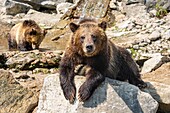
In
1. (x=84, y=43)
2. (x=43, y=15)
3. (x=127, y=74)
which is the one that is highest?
(x=84, y=43)

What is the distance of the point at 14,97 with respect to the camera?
Answer: 6.11m

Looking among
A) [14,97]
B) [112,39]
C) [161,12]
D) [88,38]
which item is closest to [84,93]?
[88,38]

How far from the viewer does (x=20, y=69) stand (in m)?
8.73

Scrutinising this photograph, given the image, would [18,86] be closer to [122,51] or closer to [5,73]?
[5,73]

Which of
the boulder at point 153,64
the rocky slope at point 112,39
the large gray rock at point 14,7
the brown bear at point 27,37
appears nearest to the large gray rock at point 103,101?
the rocky slope at point 112,39

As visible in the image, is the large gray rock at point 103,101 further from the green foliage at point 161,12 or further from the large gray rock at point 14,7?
the large gray rock at point 14,7

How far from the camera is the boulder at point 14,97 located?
6027mm

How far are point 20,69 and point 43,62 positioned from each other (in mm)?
510

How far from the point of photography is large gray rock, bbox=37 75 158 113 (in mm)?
5359

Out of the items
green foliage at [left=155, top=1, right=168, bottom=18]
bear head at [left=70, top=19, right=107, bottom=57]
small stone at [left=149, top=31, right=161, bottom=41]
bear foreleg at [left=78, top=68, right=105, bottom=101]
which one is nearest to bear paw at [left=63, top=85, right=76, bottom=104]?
bear foreleg at [left=78, top=68, right=105, bottom=101]

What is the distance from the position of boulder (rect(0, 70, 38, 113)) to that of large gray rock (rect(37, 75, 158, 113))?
1.67 ft

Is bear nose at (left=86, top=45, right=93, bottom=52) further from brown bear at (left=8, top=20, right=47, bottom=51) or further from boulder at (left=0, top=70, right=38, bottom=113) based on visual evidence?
brown bear at (left=8, top=20, right=47, bottom=51)

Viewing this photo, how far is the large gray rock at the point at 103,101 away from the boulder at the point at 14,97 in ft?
1.67

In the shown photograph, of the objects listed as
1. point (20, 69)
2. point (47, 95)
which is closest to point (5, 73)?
point (47, 95)
